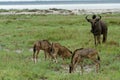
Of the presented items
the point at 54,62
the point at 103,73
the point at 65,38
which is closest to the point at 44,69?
the point at 54,62

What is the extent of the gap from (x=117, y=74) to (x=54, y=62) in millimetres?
3069

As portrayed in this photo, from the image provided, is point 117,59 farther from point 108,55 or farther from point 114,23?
point 114,23

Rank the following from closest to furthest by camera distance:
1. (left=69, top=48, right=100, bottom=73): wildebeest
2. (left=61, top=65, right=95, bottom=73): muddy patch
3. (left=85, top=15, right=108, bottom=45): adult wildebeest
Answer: (left=69, top=48, right=100, bottom=73): wildebeest
(left=61, top=65, right=95, bottom=73): muddy patch
(left=85, top=15, right=108, bottom=45): adult wildebeest

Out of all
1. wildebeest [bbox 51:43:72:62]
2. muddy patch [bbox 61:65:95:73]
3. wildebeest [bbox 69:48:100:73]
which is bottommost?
muddy patch [bbox 61:65:95:73]

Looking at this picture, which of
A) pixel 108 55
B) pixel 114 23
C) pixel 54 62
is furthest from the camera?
pixel 114 23

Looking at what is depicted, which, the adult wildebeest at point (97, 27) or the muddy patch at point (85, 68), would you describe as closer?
the muddy patch at point (85, 68)

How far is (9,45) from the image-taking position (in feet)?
61.6

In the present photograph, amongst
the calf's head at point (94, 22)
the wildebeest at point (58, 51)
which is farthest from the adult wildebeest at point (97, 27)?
the wildebeest at point (58, 51)

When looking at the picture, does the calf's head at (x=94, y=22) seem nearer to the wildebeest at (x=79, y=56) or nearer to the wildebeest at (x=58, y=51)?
the wildebeest at (x=58, y=51)

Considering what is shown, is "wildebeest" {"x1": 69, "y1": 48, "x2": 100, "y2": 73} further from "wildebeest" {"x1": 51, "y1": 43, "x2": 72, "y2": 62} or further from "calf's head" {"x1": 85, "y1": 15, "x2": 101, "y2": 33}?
"calf's head" {"x1": 85, "y1": 15, "x2": 101, "y2": 33}

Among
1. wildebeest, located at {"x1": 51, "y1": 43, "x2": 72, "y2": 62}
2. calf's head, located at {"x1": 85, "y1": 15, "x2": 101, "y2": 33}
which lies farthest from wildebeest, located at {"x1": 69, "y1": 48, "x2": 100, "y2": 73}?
calf's head, located at {"x1": 85, "y1": 15, "x2": 101, "y2": 33}

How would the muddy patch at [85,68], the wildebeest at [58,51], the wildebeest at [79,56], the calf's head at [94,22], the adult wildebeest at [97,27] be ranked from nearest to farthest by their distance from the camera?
the wildebeest at [79,56], the muddy patch at [85,68], the wildebeest at [58,51], the calf's head at [94,22], the adult wildebeest at [97,27]

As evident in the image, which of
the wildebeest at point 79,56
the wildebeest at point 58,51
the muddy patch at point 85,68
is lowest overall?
the muddy patch at point 85,68

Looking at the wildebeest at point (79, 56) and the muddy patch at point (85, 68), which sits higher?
the wildebeest at point (79, 56)
